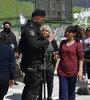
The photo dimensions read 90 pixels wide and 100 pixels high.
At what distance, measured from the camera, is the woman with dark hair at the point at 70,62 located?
526 cm

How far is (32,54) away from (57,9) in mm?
9103

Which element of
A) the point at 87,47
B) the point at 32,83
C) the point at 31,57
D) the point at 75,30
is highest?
the point at 75,30

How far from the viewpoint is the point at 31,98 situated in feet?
16.7

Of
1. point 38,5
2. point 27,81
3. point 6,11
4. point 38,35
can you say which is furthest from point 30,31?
point 38,5

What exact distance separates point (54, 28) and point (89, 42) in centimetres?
538

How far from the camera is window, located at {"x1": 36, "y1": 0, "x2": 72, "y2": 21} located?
43.9ft

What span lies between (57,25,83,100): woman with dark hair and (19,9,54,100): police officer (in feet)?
1.44

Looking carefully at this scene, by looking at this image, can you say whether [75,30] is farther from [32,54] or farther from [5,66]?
[5,66]

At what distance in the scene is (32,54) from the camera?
196 inches

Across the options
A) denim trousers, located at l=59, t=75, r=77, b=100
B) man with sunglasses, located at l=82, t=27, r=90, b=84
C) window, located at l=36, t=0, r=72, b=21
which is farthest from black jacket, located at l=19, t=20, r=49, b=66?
window, located at l=36, t=0, r=72, b=21

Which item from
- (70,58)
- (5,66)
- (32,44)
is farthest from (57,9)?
(5,66)

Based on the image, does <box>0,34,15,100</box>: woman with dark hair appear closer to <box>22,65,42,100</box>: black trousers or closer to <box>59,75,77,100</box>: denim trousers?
<box>22,65,42,100</box>: black trousers

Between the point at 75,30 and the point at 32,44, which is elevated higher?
the point at 75,30

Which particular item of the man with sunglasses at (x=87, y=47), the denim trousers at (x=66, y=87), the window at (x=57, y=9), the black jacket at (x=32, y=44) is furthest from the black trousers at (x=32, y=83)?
the window at (x=57, y=9)
